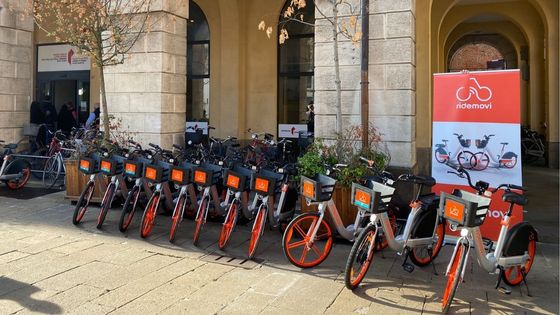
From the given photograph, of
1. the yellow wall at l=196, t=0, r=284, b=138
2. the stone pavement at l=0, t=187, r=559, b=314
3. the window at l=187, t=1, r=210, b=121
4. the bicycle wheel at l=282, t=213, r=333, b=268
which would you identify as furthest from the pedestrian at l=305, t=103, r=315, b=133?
the bicycle wheel at l=282, t=213, r=333, b=268

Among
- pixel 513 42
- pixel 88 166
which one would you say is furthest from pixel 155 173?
pixel 513 42

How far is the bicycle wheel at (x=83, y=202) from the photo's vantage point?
684 centimetres

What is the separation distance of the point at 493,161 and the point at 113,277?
432 cm

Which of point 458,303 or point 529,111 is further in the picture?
point 529,111

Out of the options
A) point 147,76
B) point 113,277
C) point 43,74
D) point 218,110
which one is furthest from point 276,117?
point 113,277

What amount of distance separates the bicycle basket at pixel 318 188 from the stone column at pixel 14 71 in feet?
28.8

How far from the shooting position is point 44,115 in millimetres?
13273

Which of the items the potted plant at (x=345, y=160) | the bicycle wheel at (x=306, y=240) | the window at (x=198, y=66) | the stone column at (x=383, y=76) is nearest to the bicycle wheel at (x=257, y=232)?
the bicycle wheel at (x=306, y=240)

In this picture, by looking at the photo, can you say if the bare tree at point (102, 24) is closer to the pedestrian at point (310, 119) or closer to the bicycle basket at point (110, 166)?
the bicycle basket at point (110, 166)

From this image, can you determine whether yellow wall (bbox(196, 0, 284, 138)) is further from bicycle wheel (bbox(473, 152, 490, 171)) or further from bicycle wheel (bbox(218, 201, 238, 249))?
bicycle wheel (bbox(473, 152, 490, 171))

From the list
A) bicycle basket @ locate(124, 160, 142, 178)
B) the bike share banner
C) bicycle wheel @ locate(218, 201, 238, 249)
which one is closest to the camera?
the bike share banner

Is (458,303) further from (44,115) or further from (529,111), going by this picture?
(529,111)

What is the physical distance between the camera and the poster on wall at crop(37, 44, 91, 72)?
15367 millimetres

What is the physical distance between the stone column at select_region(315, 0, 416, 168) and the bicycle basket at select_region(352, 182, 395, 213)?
2.15 meters
